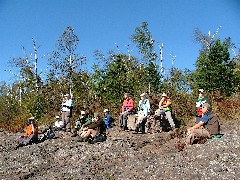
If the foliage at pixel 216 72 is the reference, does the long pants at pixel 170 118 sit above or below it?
below

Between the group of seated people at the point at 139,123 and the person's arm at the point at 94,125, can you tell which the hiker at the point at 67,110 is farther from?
the person's arm at the point at 94,125

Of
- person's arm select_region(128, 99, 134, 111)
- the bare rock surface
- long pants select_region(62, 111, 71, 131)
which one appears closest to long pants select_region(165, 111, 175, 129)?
the bare rock surface

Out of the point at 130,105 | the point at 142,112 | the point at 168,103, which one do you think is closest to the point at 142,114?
the point at 142,112

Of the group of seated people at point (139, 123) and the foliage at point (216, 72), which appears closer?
the group of seated people at point (139, 123)

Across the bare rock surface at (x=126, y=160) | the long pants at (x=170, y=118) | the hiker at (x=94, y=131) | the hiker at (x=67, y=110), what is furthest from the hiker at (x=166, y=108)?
the hiker at (x=67, y=110)

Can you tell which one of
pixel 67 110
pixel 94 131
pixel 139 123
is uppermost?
pixel 67 110

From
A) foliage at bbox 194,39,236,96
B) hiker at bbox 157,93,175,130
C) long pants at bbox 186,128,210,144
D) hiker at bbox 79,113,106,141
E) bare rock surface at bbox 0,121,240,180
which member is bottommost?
bare rock surface at bbox 0,121,240,180

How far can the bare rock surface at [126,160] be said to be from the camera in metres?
8.13

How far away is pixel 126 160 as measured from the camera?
33.0 feet

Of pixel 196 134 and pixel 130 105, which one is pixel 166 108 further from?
pixel 196 134

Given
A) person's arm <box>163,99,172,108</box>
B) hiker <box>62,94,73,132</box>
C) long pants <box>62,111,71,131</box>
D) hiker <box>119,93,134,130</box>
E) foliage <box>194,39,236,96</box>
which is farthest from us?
foliage <box>194,39,236,96</box>

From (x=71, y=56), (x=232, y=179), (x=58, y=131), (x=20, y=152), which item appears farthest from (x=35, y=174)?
(x=71, y=56)

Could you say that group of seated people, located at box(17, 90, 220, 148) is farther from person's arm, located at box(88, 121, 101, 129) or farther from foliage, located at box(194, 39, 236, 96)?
foliage, located at box(194, 39, 236, 96)

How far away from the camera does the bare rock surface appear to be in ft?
26.7
